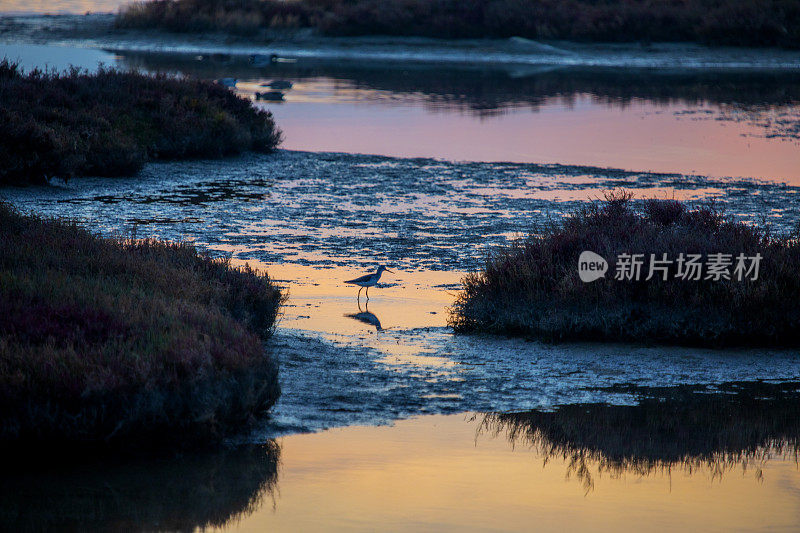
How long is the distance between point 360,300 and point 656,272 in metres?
3.03

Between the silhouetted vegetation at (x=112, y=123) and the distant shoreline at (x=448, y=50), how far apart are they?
21237 millimetres

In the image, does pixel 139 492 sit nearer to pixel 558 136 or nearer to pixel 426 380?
pixel 426 380

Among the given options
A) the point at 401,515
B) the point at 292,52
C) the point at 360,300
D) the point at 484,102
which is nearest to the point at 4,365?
the point at 401,515

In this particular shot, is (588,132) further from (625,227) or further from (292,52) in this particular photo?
(292,52)

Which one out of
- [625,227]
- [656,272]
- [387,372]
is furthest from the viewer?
[625,227]

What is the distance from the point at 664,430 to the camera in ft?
23.0

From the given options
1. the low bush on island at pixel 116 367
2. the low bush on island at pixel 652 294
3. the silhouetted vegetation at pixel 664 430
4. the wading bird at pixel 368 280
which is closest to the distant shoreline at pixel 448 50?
the wading bird at pixel 368 280

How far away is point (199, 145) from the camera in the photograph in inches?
741

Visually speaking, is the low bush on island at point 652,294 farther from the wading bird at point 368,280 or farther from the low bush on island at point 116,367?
the low bush on island at point 116,367

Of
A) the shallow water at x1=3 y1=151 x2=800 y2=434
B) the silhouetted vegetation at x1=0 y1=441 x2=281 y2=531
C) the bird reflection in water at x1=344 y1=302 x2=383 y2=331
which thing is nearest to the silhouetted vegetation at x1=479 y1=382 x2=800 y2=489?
the shallow water at x1=3 y1=151 x2=800 y2=434

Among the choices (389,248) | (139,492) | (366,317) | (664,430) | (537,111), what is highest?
(537,111)

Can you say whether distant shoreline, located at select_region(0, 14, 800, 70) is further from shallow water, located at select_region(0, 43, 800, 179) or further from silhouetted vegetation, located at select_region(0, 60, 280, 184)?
silhouetted vegetation, located at select_region(0, 60, 280, 184)

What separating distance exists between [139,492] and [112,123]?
530 inches

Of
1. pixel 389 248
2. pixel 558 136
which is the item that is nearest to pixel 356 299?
pixel 389 248
